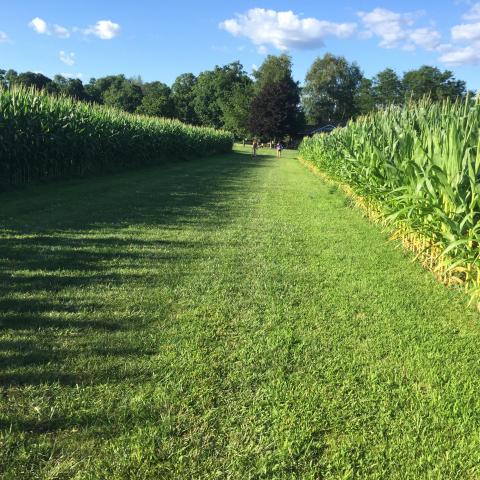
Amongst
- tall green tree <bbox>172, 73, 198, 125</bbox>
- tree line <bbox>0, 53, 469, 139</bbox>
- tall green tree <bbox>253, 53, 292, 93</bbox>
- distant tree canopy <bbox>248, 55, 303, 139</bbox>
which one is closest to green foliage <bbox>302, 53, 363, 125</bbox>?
tree line <bbox>0, 53, 469, 139</bbox>

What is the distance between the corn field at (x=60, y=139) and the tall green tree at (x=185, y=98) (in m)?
66.5

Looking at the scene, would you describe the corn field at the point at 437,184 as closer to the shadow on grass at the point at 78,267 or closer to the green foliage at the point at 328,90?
the shadow on grass at the point at 78,267

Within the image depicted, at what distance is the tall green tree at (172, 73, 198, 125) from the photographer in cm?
8394

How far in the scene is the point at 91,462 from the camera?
6.97 ft

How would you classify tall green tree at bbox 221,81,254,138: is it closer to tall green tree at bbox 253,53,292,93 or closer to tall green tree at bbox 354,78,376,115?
tall green tree at bbox 253,53,292,93

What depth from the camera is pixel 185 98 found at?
96.1 metres

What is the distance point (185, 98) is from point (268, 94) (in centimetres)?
3509

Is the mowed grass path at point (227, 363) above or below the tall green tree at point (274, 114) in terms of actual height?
Answer: below

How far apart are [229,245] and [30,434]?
4325 mm

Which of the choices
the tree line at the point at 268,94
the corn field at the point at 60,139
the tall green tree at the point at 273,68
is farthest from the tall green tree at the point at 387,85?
the corn field at the point at 60,139

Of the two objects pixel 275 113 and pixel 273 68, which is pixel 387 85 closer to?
pixel 273 68

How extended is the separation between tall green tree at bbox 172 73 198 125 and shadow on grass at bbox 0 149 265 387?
75599 mm

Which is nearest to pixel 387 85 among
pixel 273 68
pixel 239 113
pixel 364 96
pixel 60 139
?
pixel 364 96

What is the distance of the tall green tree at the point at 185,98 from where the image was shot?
275ft
